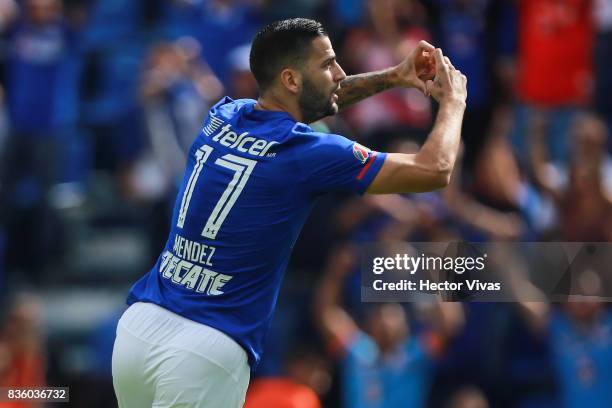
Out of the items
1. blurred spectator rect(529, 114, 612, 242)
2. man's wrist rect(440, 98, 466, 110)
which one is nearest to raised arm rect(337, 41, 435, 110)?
man's wrist rect(440, 98, 466, 110)

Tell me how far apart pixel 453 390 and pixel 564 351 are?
85cm

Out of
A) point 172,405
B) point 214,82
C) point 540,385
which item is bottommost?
point 540,385

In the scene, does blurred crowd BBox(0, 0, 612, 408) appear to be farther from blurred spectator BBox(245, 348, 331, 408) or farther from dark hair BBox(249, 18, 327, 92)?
dark hair BBox(249, 18, 327, 92)

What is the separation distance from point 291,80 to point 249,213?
1.97ft

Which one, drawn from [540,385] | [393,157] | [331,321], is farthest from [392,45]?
[393,157]

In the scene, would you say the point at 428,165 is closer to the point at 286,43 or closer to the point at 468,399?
the point at 286,43

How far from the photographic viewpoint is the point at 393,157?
471cm

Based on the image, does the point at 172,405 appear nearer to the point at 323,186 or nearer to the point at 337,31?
the point at 323,186

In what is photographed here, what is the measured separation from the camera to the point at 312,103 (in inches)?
196

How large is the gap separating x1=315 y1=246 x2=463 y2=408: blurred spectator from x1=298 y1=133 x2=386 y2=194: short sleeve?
3848 mm

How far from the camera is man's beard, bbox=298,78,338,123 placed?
4949 millimetres

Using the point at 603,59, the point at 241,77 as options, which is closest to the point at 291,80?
the point at 241,77

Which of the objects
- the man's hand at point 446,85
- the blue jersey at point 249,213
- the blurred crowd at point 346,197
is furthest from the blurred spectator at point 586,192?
the blue jersey at point 249,213

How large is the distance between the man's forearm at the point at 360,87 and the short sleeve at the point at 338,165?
931 millimetres
